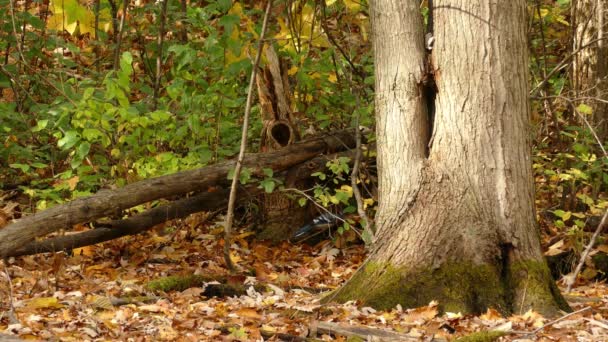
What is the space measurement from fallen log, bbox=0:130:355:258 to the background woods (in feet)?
0.06

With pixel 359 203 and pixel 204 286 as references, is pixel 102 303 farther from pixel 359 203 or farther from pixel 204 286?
pixel 359 203

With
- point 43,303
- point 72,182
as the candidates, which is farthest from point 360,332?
point 72,182

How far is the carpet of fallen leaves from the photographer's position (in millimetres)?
4613

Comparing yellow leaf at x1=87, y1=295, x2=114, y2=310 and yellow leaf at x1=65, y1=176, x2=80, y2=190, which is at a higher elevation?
yellow leaf at x1=65, y1=176, x2=80, y2=190

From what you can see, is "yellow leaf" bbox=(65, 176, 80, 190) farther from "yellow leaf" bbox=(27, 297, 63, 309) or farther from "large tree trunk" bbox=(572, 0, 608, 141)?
"large tree trunk" bbox=(572, 0, 608, 141)

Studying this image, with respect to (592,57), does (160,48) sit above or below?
above

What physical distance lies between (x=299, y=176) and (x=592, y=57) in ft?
10.9

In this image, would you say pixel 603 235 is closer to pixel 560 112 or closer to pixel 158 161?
pixel 560 112

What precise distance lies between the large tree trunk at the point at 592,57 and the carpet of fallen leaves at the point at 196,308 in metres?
2.33

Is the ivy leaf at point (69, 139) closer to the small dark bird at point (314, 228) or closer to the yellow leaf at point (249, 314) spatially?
the small dark bird at point (314, 228)

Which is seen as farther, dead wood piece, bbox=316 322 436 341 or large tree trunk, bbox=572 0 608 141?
large tree trunk, bbox=572 0 608 141

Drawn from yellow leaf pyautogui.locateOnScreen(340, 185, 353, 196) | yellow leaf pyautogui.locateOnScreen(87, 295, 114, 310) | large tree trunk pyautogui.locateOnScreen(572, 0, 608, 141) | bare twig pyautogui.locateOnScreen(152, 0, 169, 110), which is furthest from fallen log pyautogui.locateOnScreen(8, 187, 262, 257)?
large tree trunk pyautogui.locateOnScreen(572, 0, 608, 141)

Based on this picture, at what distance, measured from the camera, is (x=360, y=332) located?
4480mm

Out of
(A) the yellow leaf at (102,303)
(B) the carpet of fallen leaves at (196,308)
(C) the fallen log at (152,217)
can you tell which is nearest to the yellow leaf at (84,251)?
(B) the carpet of fallen leaves at (196,308)
